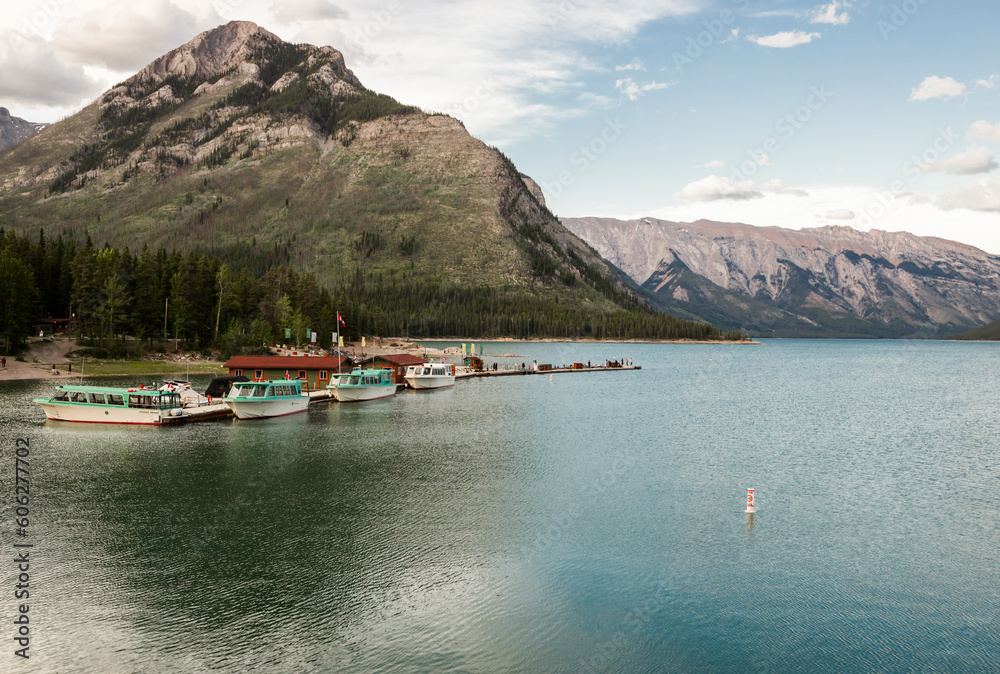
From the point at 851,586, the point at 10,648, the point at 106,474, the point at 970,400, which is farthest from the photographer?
the point at 970,400

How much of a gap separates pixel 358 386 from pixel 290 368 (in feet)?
38.4

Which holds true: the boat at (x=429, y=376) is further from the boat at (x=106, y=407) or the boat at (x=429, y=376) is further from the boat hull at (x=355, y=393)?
the boat at (x=106, y=407)

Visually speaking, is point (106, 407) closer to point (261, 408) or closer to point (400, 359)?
point (261, 408)

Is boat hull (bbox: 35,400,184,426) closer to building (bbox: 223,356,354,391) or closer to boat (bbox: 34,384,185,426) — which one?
boat (bbox: 34,384,185,426)

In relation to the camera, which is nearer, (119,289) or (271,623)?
(271,623)

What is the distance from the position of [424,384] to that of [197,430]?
55.1 metres

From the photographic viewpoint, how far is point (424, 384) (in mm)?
118562

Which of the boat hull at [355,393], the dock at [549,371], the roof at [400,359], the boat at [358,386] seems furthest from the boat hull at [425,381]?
the dock at [549,371]

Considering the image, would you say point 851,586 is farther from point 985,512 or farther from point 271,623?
point 271,623

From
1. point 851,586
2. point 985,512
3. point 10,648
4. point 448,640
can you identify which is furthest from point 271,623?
point 985,512

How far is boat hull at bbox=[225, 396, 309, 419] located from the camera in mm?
75375

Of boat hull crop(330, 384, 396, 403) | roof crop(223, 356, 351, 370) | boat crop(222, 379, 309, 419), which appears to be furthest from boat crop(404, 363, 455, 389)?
boat crop(222, 379, 309, 419)

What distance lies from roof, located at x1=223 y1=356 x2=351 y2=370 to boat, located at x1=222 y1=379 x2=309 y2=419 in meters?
15.9

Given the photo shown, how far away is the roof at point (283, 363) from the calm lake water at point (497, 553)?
29.6 m
